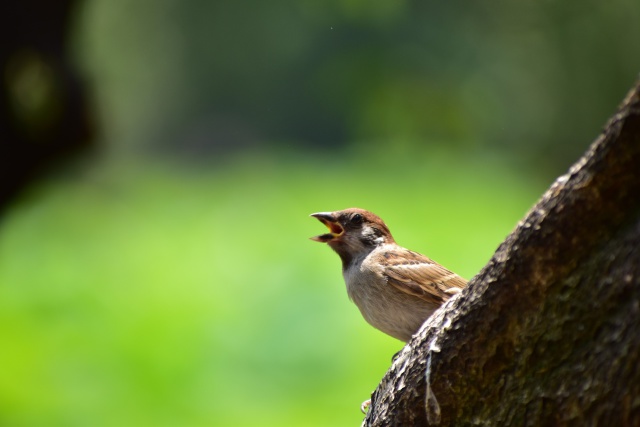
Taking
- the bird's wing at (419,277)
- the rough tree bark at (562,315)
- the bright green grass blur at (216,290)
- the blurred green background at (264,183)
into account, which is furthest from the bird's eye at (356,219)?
the blurred green background at (264,183)

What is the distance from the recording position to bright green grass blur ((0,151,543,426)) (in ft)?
25.4

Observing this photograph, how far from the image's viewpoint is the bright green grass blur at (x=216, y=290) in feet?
25.4

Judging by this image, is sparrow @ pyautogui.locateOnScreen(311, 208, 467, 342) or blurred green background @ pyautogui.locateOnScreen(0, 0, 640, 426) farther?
blurred green background @ pyautogui.locateOnScreen(0, 0, 640, 426)

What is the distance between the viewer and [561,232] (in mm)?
2303

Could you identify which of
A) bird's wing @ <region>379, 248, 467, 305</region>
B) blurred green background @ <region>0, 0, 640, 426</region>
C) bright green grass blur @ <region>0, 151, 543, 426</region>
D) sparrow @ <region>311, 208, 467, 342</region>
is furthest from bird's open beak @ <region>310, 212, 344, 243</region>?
blurred green background @ <region>0, 0, 640, 426</region>

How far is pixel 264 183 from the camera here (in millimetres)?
11469

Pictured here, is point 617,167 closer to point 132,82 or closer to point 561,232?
point 561,232

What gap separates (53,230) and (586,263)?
9.04 m

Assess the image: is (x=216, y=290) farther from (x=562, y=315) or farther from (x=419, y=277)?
(x=562, y=315)

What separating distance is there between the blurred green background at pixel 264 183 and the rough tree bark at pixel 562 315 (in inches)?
187

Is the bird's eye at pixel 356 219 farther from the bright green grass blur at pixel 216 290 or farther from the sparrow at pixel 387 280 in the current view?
the bright green grass blur at pixel 216 290

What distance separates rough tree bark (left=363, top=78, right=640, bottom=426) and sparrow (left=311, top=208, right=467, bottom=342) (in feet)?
3.41

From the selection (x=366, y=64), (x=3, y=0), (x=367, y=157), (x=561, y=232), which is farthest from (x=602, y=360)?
(x=366, y=64)

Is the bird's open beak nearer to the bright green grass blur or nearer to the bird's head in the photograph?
the bird's head
